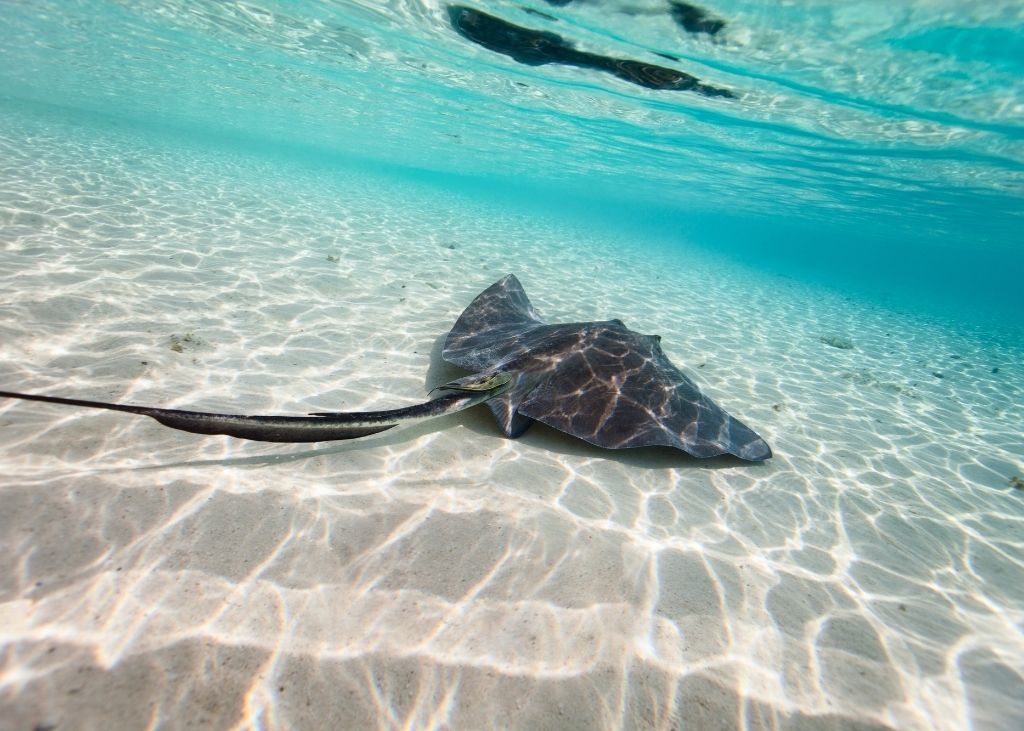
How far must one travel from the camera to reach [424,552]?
9.86 feet

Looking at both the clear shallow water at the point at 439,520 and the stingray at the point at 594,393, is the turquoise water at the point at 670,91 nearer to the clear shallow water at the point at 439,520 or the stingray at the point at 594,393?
the clear shallow water at the point at 439,520

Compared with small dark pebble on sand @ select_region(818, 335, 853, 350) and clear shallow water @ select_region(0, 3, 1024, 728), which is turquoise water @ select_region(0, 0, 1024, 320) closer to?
clear shallow water @ select_region(0, 3, 1024, 728)

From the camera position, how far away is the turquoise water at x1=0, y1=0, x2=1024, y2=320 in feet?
37.6

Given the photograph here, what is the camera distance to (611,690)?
2340mm

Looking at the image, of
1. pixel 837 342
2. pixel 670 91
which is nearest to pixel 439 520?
pixel 837 342

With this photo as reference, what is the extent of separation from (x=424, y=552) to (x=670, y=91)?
19976 millimetres

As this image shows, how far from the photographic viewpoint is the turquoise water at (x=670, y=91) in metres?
11.5

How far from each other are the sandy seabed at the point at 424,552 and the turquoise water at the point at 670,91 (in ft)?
34.1

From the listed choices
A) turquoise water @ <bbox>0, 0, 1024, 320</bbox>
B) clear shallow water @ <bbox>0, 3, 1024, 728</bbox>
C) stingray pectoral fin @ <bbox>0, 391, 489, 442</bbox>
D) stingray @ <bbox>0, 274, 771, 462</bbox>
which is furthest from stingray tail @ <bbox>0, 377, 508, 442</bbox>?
turquoise water @ <bbox>0, 0, 1024, 320</bbox>

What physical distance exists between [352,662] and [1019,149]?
25.6m

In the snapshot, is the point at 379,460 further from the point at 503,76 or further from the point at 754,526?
the point at 503,76

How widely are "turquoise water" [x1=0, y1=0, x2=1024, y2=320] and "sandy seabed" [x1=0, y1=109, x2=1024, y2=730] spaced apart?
10.4 meters

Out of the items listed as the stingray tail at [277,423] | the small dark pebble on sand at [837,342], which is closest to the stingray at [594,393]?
the stingray tail at [277,423]

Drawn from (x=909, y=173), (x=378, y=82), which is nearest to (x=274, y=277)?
(x=378, y=82)
